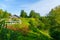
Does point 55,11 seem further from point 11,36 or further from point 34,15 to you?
point 34,15

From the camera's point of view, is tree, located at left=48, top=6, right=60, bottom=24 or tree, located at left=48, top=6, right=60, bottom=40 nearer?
tree, located at left=48, top=6, right=60, bottom=40

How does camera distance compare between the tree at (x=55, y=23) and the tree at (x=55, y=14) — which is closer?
the tree at (x=55, y=23)

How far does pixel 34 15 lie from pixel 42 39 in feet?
51.1

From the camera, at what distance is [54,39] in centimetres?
1720

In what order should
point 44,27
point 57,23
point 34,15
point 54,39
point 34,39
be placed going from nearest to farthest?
point 34,39 → point 54,39 → point 57,23 → point 44,27 → point 34,15

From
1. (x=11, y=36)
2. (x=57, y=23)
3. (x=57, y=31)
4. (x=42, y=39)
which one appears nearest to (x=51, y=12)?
(x=57, y=23)

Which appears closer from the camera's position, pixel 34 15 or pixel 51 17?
pixel 51 17

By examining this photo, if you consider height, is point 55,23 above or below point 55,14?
below

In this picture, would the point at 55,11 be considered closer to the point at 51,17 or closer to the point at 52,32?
the point at 51,17

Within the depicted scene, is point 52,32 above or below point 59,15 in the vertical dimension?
below

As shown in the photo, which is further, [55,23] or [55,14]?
[55,14]

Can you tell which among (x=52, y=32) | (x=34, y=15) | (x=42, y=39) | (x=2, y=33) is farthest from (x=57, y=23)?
(x=34, y=15)

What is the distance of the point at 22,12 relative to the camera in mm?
32438

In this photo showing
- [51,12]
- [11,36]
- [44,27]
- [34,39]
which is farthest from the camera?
[44,27]
